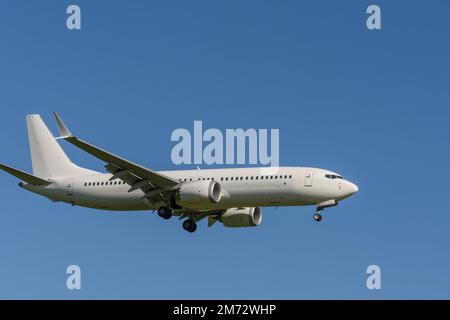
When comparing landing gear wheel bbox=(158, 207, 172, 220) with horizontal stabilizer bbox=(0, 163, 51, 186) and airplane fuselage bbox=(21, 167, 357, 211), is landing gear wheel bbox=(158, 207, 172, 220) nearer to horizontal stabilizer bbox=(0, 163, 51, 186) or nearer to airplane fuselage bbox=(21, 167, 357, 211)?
airplane fuselage bbox=(21, 167, 357, 211)

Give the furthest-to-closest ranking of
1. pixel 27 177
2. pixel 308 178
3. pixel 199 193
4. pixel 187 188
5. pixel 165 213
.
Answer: pixel 27 177, pixel 165 213, pixel 187 188, pixel 199 193, pixel 308 178

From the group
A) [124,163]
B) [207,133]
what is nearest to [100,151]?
[124,163]

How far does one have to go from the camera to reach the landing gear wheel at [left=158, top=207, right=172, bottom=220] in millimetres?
65750

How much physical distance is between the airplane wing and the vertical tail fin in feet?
23.2

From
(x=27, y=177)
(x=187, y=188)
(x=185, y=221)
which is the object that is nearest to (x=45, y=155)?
(x=27, y=177)

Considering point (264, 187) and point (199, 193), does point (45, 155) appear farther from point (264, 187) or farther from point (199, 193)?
point (264, 187)

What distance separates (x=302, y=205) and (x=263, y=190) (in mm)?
2668

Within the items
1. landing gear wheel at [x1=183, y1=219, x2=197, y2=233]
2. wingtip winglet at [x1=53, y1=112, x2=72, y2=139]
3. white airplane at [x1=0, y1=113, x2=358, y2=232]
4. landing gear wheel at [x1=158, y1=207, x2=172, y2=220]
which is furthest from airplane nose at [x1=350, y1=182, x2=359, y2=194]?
wingtip winglet at [x1=53, y1=112, x2=72, y2=139]

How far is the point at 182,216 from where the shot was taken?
67875 millimetres

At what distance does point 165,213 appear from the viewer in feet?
216

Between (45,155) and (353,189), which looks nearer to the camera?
(353,189)

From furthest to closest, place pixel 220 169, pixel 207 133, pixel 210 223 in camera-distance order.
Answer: pixel 210 223
pixel 220 169
pixel 207 133

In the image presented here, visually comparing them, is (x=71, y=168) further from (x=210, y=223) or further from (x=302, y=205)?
(x=302, y=205)

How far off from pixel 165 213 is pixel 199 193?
12.1ft
